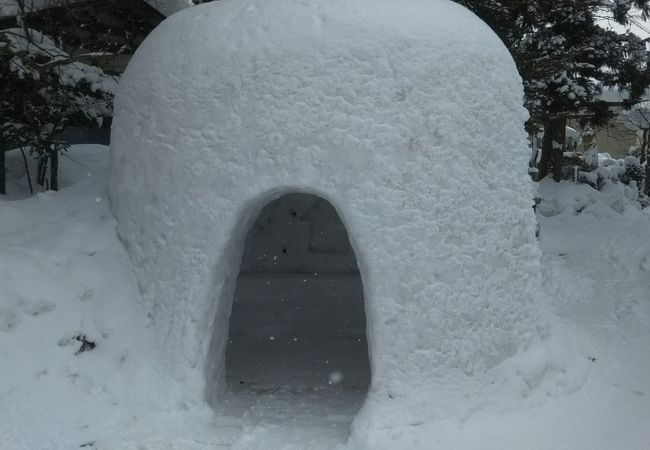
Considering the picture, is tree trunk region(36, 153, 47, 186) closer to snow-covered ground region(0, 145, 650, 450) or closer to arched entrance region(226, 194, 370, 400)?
snow-covered ground region(0, 145, 650, 450)

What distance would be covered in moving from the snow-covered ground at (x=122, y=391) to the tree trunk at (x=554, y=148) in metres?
7.32

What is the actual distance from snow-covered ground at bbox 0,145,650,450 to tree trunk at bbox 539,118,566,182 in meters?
7.32

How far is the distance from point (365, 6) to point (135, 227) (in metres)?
2.65

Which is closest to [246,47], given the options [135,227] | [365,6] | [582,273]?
[365,6]

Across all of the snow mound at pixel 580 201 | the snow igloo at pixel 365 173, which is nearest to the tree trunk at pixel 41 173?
the snow igloo at pixel 365 173

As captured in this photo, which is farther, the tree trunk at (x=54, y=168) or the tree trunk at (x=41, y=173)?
the tree trunk at (x=41, y=173)

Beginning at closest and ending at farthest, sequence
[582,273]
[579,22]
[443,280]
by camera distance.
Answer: [443,280] < [582,273] < [579,22]

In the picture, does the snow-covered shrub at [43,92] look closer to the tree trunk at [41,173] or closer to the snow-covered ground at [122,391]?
the tree trunk at [41,173]

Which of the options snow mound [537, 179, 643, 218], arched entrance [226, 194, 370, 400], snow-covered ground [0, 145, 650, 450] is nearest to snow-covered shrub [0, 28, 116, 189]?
snow-covered ground [0, 145, 650, 450]

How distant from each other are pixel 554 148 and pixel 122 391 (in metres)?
11.1

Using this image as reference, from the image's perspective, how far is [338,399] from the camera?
245 inches

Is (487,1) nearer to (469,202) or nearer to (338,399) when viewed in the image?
(469,202)

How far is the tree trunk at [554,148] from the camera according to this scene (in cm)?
1377

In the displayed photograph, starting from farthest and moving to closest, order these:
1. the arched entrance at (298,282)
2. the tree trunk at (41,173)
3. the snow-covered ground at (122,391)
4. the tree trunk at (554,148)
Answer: the tree trunk at (554,148) → the tree trunk at (41,173) → the arched entrance at (298,282) → the snow-covered ground at (122,391)
